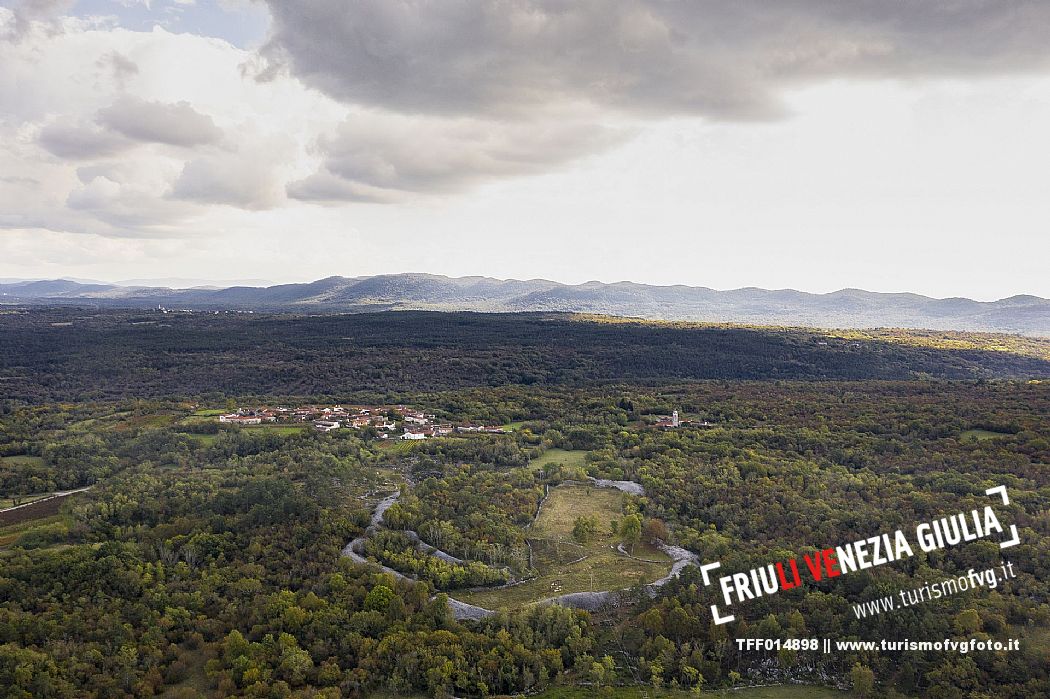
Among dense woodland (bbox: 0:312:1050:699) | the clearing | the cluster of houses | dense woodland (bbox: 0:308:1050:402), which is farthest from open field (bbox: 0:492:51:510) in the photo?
dense woodland (bbox: 0:308:1050:402)

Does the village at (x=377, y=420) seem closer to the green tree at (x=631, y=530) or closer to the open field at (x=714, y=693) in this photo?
the green tree at (x=631, y=530)

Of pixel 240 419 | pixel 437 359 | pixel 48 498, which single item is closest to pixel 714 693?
pixel 48 498

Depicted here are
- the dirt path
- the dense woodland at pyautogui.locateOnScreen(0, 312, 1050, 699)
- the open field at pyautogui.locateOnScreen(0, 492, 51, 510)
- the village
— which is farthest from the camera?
the village

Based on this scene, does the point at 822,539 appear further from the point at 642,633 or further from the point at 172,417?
the point at 172,417

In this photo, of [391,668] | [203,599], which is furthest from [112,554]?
[391,668]

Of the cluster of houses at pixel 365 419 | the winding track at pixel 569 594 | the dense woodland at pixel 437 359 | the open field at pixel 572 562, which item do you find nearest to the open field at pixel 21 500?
the cluster of houses at pixel 365 419

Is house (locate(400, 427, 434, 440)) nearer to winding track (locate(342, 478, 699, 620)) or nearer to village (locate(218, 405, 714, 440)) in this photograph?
village (locate(218, 405, 714, 440))
